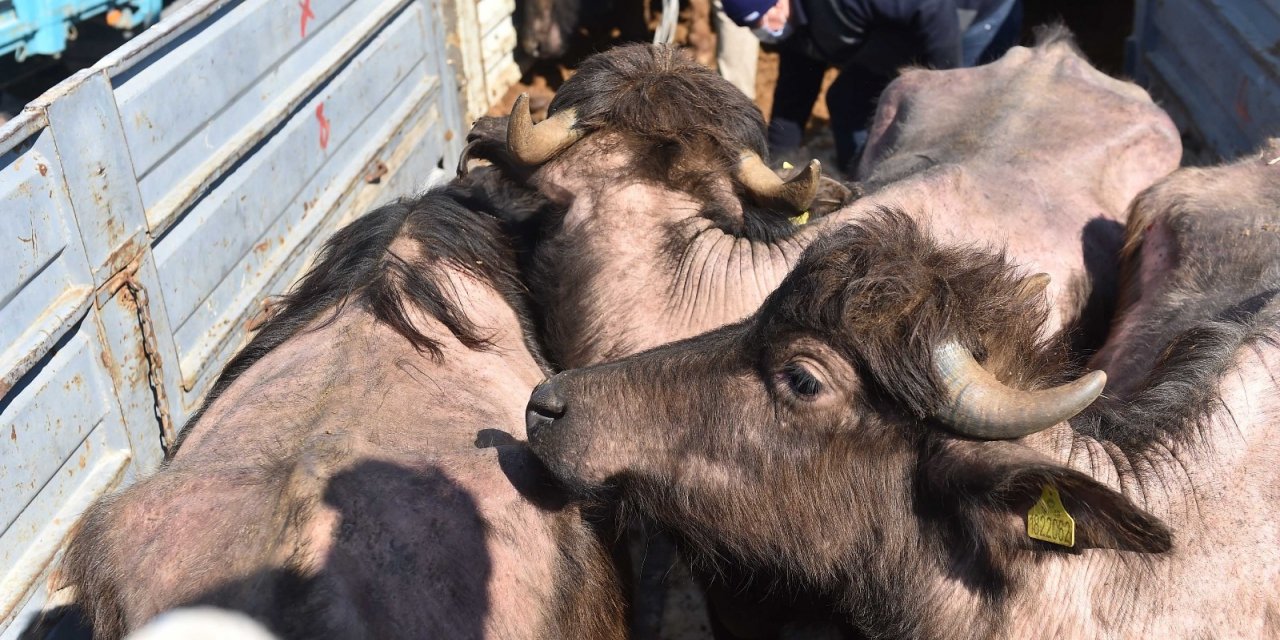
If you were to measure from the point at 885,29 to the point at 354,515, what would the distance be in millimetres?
5109

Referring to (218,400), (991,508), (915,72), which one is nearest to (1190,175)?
(915,72)

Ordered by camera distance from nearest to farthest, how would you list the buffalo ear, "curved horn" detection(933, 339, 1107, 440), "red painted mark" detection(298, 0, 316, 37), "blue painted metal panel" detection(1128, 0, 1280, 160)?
the buffalo ear, "curved horn" detection(933, 339, 1107, 440), "red painted mark" detection(298, 0, 316, 37), "blue painted metal panel" detection(1128, 0, 1280, 160)

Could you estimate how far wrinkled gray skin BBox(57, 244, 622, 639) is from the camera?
8.61 ft

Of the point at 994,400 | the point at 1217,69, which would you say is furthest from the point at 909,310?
the point at 1217,69

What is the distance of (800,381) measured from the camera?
10.3ft

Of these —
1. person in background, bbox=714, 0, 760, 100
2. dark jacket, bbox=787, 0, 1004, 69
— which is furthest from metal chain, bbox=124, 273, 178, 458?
person in background, bbox=714, 0, 760, 100

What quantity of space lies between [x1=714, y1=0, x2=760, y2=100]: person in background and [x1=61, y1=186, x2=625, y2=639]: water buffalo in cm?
587

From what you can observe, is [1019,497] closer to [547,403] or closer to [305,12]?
[547,403]

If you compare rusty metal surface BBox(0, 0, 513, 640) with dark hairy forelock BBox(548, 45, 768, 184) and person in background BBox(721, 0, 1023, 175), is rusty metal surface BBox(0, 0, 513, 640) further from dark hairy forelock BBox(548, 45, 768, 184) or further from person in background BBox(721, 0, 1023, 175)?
person in background BBox(721, 0, 1023, 175)

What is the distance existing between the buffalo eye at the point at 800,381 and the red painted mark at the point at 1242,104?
4766 mm

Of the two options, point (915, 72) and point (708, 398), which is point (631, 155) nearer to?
point (708, 398)

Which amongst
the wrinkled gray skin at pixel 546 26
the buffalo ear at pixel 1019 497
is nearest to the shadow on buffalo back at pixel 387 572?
the buffalo ear at pixel 1019 497

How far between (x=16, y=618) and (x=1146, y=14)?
8.60 m

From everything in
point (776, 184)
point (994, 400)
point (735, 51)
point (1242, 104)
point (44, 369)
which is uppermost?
point (994, 400)
